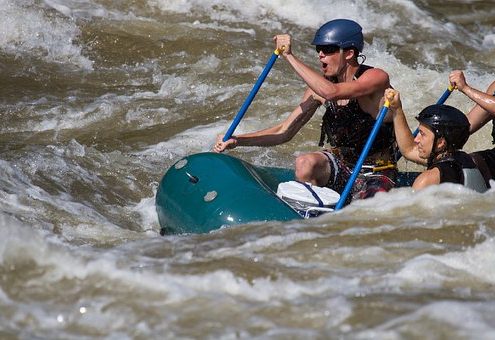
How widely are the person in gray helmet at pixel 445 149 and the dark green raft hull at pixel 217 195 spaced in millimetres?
712

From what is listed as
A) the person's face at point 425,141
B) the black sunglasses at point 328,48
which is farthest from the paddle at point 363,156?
the black sunglasses at point 328,48

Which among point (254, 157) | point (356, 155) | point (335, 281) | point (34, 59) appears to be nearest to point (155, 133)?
point (254, 157)

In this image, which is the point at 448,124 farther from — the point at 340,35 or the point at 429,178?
the point at 340,35

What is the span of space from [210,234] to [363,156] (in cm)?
102

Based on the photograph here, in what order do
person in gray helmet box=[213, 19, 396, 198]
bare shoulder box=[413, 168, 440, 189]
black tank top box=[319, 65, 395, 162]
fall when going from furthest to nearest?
1. black tank top box=[319, 65, 395, 162]
2. person in gray helmet box=[213, 19, 396, 198]
3. bare shoulder box=[413, 168, 440, 189]

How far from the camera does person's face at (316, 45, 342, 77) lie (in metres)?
6.46

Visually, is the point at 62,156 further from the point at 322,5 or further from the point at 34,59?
the point at 322,5

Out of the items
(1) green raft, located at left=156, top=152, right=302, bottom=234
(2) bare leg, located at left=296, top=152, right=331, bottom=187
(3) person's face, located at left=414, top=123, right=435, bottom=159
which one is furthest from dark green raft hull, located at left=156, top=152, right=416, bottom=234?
→ (3) person's face, located at left=414, top=123, right=435, bottom=159

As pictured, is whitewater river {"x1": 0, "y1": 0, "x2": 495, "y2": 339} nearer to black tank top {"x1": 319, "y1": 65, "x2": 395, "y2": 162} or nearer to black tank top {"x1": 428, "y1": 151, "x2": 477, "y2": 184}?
black tank top {"x1": 428, "y1": 151, "x2": 477, "y2": 184}

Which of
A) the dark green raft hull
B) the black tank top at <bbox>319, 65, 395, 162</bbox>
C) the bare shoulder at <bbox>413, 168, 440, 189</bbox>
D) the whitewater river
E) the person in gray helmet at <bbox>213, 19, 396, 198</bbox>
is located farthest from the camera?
the black tank top at <bbox>319, 65, 395, 162</bbox>

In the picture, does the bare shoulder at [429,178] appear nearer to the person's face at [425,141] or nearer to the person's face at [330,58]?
the person's face at [425,141]

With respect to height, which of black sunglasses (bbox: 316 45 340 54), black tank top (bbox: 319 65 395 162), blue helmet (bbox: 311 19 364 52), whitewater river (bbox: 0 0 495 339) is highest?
blue helmet (bbox: 311 19 364 52)

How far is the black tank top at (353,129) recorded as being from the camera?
6.54 m

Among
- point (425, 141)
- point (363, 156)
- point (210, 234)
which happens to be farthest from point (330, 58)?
point (210, 234)
